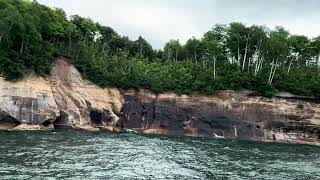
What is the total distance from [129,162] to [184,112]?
121ft

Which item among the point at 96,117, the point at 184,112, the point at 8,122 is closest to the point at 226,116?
the point at 184,112

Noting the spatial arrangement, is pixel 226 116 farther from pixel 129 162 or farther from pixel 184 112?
pixel 129 162

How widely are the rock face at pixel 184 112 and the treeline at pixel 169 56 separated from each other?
154 cm

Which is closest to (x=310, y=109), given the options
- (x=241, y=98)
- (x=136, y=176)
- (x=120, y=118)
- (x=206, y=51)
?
(x=241, y=98)

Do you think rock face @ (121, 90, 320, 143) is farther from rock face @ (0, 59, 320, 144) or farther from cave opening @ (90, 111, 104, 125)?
cave opening @ (90, 111, 104, 125)

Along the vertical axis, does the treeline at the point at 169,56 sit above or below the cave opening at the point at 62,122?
above

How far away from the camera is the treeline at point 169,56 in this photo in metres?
57.7

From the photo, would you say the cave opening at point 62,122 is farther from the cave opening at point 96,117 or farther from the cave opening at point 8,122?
the cave opening at point 8,122

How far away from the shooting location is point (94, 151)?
114 feet

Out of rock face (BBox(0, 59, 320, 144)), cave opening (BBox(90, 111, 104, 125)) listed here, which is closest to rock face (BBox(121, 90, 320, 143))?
rock face (BBox(0, 59, 320, 144))

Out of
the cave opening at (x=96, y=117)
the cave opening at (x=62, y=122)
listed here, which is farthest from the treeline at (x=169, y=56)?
the cave opening at (x=62, y=122)

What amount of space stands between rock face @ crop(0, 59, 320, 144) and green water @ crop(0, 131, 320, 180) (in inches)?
779

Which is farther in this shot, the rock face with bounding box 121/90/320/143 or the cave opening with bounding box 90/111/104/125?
the rock face with bounding box 121/90/320/143

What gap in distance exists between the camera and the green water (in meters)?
25.6
